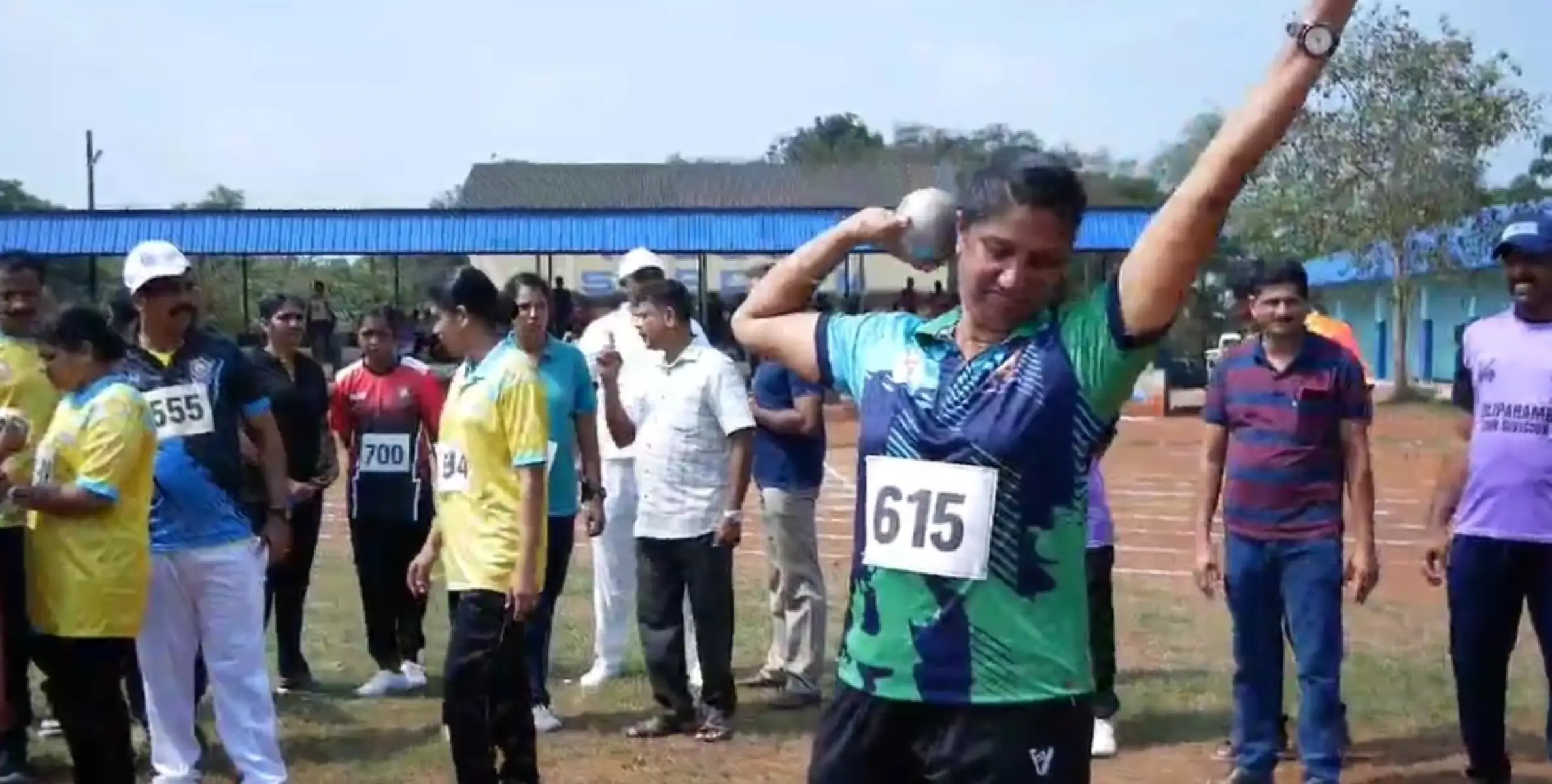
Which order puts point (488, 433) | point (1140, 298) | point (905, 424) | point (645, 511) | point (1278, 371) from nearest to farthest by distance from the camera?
point (1140, 298) → point (905, 424) → point (488, 433) → point (1278, 371) → point (645, 511)

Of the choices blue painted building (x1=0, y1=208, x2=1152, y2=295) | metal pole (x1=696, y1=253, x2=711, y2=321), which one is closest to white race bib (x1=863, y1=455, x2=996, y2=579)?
metal pole (x1=696, y1=253, x2=711, y2=321)

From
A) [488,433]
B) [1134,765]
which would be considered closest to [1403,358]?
[1134,765]

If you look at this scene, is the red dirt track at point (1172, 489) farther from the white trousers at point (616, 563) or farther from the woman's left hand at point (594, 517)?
the white trousers at point (616, 563)

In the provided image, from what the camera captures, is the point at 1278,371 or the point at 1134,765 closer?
the point at 1278,371

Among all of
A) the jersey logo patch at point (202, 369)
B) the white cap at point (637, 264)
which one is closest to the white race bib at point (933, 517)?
the jersey logo patch at point (202, 369)

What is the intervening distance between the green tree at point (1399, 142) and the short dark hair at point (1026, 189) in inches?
1294

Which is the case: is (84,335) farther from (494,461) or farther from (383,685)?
(383,685)

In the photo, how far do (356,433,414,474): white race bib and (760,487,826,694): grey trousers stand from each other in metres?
1.92

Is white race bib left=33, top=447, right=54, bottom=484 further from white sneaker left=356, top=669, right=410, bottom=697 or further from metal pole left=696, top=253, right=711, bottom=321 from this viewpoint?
metal pole left=696, top=253, right=711, bottom=321

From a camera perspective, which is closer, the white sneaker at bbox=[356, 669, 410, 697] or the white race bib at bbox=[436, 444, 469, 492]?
the white race bib at bbox=[436, 444, 469, 492]

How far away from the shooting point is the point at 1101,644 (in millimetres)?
7887

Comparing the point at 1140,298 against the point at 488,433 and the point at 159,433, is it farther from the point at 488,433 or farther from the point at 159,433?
the point at 159,433

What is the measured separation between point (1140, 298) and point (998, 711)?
2.79 feet

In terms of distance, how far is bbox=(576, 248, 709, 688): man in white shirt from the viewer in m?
9.44
